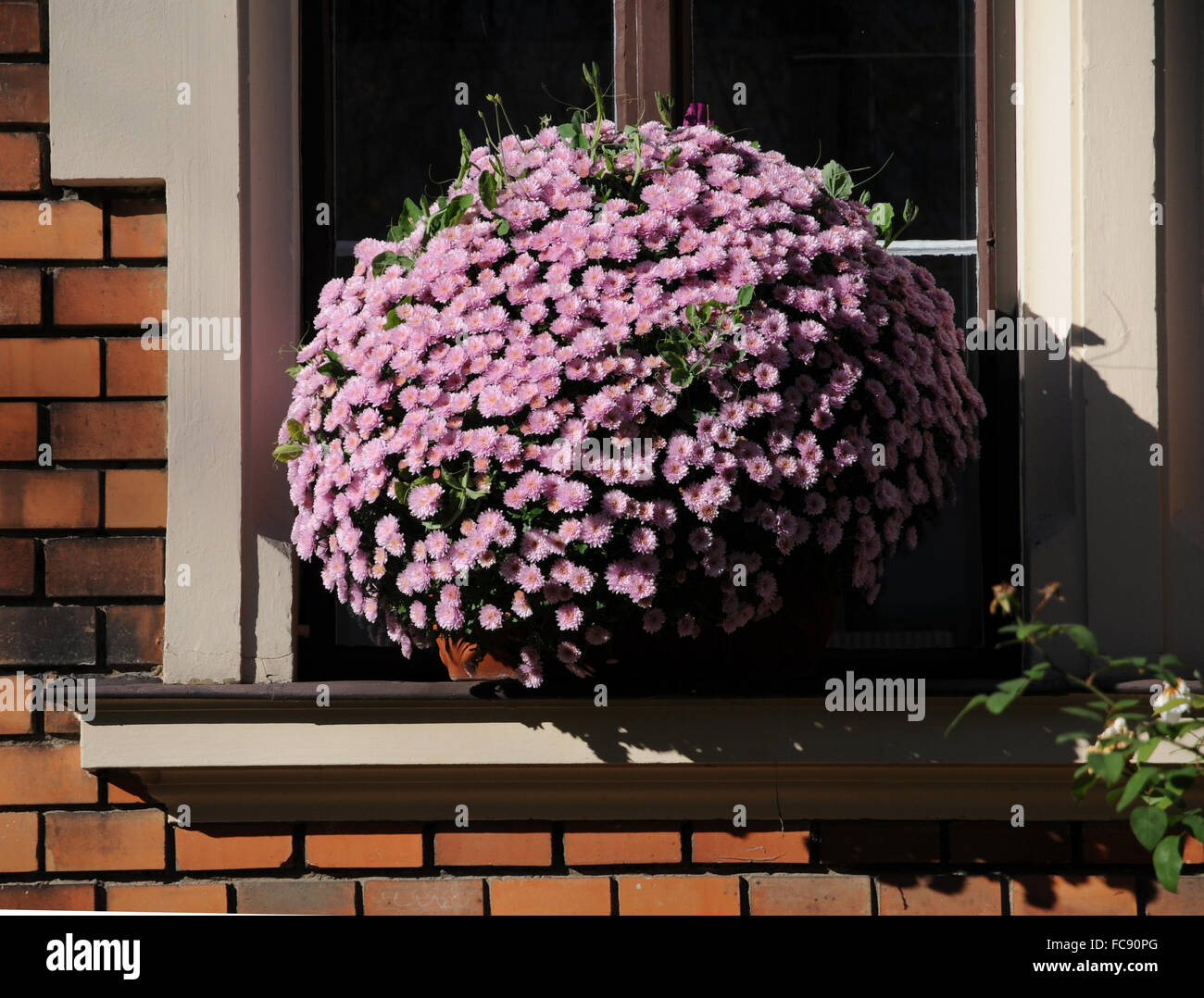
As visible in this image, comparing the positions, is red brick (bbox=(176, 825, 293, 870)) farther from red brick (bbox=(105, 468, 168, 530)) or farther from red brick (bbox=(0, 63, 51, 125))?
red brick (bbox=(0, 63, 51, 125))

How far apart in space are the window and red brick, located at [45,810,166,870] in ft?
3.64

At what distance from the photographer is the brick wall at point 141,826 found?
2.06 meters

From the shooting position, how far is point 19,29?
215 centimetres

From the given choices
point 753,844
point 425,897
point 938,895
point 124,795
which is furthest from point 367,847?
point 938,895

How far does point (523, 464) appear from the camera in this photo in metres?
1.71

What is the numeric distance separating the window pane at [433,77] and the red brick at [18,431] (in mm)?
713

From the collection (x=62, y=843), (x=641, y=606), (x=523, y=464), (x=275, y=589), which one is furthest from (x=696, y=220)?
(x=62, y=843)

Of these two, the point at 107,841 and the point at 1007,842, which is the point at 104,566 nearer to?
the point at 107,841

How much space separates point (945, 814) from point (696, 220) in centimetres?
111

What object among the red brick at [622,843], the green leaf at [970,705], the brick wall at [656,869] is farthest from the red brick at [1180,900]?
the red brick at [622,843]

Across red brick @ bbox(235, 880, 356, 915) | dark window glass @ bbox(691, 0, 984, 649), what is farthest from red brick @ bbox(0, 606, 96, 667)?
dark window glass @ bbox(691, 0, 984, 649)

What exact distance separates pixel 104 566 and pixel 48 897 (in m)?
0.60

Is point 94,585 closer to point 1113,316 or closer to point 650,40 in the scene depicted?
point 650,40

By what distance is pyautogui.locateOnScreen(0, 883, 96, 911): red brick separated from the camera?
2.10 m
